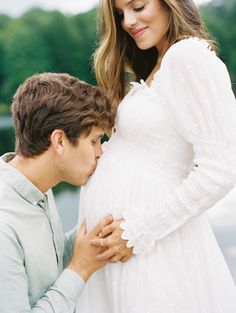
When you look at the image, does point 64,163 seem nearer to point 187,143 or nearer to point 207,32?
point 187,143

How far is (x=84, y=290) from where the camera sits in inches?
91.1

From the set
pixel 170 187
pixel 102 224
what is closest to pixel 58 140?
pixel 102 224

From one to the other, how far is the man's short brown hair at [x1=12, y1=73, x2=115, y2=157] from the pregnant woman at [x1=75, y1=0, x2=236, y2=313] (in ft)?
0.59

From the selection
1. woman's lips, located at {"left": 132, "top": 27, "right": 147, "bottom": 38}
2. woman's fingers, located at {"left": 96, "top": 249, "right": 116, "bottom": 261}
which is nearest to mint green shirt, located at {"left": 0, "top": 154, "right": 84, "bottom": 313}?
woman's fingers, located at {"left": 96, "top": 249, "right": 116, "bottom": 261}

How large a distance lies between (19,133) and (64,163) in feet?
0.65

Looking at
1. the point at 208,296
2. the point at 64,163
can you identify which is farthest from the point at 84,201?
the point at 208,296

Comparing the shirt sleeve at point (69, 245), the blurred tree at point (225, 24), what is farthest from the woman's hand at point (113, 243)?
the blurred tree at point (225, 24)

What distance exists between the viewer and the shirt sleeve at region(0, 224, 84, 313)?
193 cm

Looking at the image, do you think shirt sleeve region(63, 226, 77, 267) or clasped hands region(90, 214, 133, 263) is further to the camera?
shirt sleeve region(63, 226, 77, 267)

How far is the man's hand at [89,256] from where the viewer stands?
2.16m

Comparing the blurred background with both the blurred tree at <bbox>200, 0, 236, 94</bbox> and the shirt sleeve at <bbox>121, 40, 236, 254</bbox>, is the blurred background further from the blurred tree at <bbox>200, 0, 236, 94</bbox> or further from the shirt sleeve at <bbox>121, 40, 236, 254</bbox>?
the shirt sleeve at <bbox>121, 40, 236, 254</bbox>

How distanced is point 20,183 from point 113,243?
39cm

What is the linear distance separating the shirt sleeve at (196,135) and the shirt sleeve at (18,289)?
0.29 m

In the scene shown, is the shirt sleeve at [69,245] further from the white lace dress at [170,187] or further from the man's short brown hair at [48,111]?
the man's short brown hair at [48,111]
